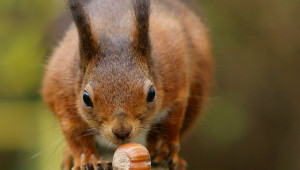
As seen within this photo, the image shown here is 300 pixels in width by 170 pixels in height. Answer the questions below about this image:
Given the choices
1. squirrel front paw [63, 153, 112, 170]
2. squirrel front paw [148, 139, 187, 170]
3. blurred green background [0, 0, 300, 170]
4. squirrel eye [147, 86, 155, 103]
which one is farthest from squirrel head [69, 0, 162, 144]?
blurred green background [0, 0, 300, 170]

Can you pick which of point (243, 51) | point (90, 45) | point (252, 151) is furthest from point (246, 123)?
point (90, 45)

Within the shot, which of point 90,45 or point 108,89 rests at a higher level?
point 90,45

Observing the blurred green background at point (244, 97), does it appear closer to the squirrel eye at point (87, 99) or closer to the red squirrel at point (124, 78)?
the red squirrel at point (124, 78)

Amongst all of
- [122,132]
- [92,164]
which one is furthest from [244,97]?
[122,132]

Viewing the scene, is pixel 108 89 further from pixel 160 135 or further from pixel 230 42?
pixel 230 42

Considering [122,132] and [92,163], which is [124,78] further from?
[92,163]

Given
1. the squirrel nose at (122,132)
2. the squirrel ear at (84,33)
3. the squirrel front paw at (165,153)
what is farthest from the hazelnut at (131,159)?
the squirrel front paw at (165,153)

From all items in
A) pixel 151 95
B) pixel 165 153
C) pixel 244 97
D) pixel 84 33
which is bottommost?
pixel 165 153
